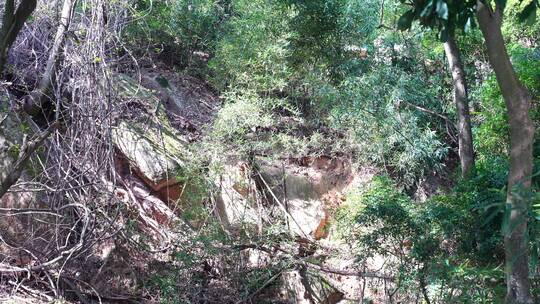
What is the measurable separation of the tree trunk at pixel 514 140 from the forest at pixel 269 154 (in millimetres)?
10

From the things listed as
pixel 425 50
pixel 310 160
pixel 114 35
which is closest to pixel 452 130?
pixel 425 50

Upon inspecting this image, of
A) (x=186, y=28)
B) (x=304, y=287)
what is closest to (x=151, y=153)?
(x=304, y=287)

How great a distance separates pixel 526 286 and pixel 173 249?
325 cm

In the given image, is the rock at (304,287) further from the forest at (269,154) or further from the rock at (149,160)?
the rock at (149,160)

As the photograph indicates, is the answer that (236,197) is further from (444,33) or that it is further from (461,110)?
(444,33)

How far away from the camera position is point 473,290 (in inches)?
149

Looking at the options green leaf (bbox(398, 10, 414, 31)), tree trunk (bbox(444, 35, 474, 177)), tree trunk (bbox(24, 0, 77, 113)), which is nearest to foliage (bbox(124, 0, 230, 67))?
tree trunk (bbox(24, 0, 77, 113))

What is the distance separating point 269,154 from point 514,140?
3882 mm

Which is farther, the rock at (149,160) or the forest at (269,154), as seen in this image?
the rock at (149,160)

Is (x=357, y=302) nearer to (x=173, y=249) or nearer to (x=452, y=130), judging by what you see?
(x=173, y=249)

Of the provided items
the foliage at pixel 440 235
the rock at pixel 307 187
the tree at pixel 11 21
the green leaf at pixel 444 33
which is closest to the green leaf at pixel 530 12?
the green leaf at pixel 444 33

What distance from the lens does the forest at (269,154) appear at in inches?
159

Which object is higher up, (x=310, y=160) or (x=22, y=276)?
(x=310, y=160)

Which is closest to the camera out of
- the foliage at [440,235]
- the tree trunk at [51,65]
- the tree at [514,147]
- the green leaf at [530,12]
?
the green leaf at [530,12]
